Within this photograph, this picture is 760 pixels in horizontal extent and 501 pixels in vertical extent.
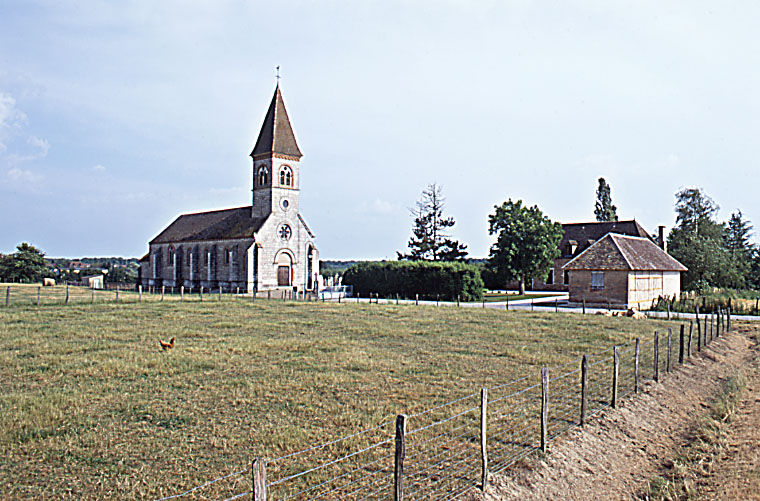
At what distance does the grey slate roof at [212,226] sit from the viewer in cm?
5336

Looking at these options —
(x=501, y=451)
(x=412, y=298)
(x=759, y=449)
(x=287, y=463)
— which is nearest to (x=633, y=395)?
(x=759, y=449)

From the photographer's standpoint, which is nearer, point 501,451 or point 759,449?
point 501,451

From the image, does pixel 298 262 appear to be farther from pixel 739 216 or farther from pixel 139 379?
pixel 739 216

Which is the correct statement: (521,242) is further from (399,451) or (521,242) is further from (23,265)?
→ (23,265)

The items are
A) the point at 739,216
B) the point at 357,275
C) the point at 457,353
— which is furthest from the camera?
the point at 739,216

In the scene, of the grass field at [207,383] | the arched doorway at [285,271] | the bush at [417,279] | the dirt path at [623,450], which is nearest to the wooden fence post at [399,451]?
the dirt path at [623,450]

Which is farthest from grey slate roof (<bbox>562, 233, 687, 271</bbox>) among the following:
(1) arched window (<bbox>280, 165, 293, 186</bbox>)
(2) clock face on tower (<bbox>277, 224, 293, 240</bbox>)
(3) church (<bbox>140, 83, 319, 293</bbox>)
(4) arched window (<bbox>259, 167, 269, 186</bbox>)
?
(4) arched window (<bbox>259, 167, 269, 186</bbox>)

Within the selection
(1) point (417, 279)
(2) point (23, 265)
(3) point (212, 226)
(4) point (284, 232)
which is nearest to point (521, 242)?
(1) point (417, 279)

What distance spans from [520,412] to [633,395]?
3.60m

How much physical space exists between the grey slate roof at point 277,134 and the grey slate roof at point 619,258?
2712 centimetres

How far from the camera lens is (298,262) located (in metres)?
54.1

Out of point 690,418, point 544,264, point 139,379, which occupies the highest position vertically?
point 544,264

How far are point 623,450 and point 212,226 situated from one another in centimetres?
5295

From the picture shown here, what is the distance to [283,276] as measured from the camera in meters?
53.2
